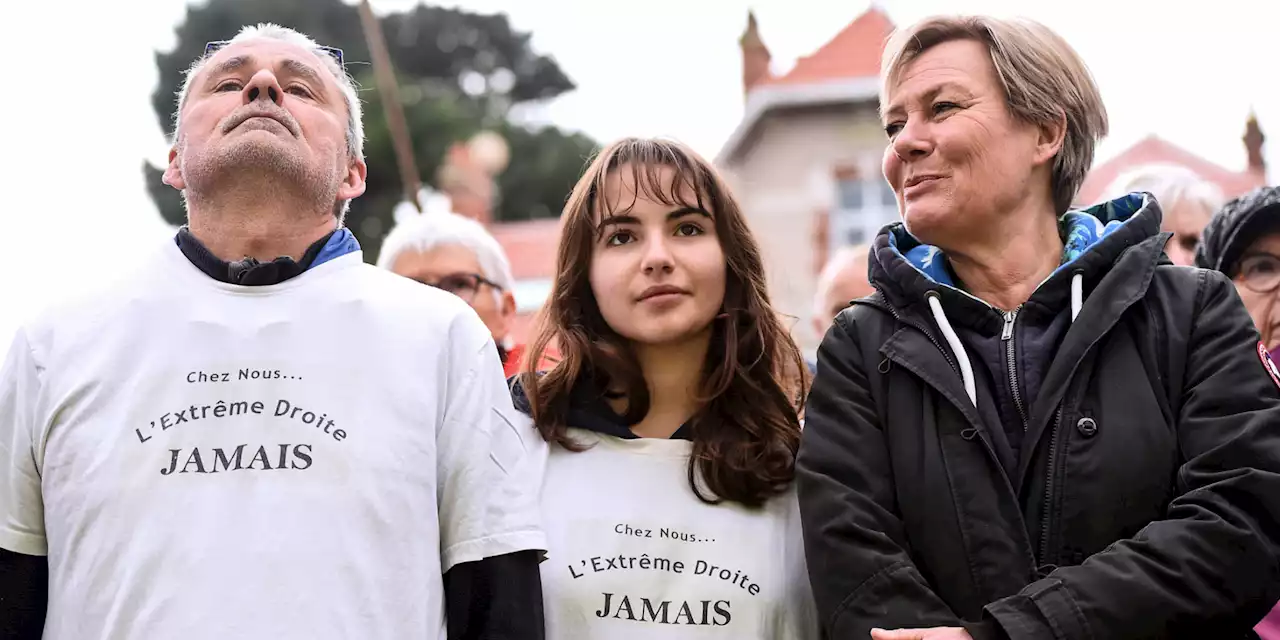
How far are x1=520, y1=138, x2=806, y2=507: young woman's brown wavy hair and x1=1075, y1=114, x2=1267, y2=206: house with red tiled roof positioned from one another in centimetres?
1433

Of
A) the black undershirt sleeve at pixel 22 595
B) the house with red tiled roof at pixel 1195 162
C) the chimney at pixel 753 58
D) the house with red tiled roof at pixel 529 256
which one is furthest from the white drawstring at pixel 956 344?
the chimney at pixel 753 58

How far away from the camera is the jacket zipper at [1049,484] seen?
7.90ft

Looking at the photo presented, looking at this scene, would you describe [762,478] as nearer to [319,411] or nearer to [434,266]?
[319,411]

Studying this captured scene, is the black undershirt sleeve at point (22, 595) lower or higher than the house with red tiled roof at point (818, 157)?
lower

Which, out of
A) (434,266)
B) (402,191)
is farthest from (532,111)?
(434,266)

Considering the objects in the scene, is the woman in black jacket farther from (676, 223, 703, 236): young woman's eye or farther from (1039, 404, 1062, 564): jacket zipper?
(676, 223, 703, 236): young woman's eye

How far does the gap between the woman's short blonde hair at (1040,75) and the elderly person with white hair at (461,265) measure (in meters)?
2.19

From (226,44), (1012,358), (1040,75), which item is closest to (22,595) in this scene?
(226,44)

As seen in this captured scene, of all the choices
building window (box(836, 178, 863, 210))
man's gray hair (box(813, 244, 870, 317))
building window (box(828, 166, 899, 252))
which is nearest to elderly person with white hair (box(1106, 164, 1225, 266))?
man's gray hair (box(813, 244, 870, 317))

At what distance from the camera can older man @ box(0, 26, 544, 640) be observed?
2.31 meters

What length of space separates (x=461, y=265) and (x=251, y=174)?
205cm

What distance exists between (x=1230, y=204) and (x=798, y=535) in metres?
1.81

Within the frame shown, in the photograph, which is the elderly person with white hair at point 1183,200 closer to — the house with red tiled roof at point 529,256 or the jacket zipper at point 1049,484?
the jacket zipper at point 1049,484

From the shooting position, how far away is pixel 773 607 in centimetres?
288
